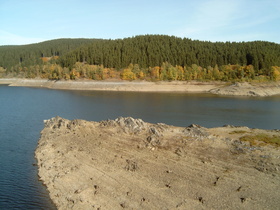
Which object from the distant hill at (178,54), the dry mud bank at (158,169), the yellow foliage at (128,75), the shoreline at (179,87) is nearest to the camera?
the dry mud bank at (158,169)

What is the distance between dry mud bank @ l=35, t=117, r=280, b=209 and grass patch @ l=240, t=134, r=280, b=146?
0.79 metres

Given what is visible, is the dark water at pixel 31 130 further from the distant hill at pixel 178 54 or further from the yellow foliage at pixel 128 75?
the distant hill at pixel 178 54

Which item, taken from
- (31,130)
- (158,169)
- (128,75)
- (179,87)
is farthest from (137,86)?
(158,169)

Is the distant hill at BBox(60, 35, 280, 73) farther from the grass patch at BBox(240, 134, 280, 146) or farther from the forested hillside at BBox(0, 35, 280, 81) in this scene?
the grass patch at BBox(240, 134, 280, 146)

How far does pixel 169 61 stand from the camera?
122 m

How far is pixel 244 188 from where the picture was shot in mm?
14750

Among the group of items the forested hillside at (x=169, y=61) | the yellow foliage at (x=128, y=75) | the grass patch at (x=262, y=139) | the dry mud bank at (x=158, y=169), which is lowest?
the dry mud bank at (x=158, y=169)

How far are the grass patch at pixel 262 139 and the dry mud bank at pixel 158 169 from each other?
2.59ft

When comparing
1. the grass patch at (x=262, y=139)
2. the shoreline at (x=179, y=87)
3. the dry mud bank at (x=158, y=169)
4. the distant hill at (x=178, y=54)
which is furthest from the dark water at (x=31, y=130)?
the distant hill at (x=178, y=54)

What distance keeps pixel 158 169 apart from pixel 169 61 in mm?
107748

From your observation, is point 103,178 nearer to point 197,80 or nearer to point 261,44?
point 197,80

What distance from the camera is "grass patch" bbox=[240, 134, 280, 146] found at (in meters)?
21.1

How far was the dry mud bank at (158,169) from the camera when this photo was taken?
46.4ft

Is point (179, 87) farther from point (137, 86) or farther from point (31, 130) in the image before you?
point (31, 130)
